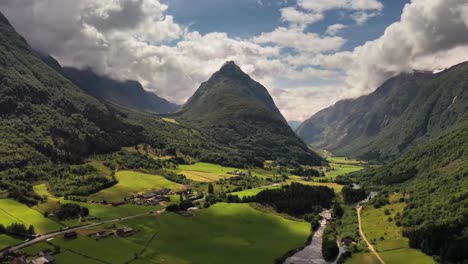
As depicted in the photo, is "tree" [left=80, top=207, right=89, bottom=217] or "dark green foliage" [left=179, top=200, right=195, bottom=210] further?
"dark green foliage" [left=179, top=200, right=195, bottom=210]

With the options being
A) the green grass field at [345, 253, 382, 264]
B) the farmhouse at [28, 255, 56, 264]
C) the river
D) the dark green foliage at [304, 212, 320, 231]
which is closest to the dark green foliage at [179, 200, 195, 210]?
the dark green foliage at [304, 212, 320, 231]

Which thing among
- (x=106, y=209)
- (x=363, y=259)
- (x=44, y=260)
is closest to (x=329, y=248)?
(x=363, y=259)

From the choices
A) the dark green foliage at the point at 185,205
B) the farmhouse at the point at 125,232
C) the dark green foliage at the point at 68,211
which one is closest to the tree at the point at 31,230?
the dark green foliage at the point at 68,211

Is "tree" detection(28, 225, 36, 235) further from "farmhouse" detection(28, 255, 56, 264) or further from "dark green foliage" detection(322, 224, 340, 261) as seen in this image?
"dark green foliage" detection(322, 224, 340, 261)

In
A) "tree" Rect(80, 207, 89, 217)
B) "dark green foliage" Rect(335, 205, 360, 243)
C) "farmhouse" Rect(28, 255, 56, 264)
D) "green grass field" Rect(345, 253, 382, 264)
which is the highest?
"dark green foliage" Rect(335, 205, 360, 243)

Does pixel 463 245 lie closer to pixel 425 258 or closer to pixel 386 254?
pixel 425 258

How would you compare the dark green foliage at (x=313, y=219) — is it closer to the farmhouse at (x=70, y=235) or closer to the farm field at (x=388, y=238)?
the farm field at (x=388, y=238)
